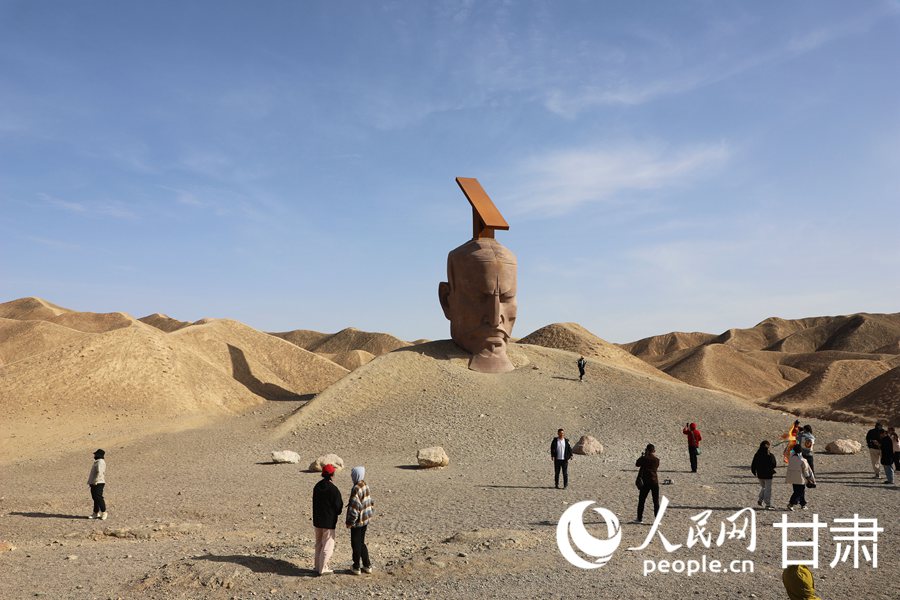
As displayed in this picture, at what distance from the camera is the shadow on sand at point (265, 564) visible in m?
8.38

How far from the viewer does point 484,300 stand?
27.2 meters

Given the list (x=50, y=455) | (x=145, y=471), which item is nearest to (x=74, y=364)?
(x=50, y=455)

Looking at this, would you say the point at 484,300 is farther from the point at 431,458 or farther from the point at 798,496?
the point at 798,496

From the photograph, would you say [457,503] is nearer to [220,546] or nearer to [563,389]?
[220,546]

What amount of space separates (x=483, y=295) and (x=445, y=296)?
2.72 meters

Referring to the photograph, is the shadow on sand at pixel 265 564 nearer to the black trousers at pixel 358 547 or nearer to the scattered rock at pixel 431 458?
the black trousers at pixel 358 547

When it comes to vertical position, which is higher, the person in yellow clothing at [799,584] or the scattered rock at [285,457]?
the person in yellow clothing at [799,584]

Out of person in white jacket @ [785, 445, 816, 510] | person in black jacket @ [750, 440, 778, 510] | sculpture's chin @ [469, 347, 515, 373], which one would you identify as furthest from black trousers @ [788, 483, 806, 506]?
sculpture's chin @ [469, 347, 515, 373]

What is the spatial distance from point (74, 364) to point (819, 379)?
4390 cm

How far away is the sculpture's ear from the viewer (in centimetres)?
2921

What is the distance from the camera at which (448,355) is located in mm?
28859

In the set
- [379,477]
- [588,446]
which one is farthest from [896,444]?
[379,477]

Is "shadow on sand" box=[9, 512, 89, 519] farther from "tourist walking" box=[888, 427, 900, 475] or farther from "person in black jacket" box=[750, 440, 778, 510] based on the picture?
"tourist walking" box=[888, 427, 900, 475]

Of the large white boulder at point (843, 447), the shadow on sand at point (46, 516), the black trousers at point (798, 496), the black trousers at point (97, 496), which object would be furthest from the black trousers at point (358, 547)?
the large white boulder at point (843, 447)
